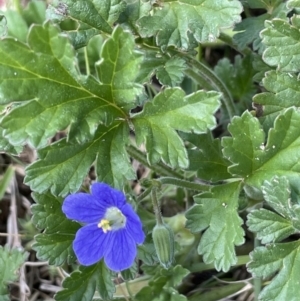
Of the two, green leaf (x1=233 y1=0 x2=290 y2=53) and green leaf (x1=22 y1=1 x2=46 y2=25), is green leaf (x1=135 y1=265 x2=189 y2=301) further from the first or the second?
green leaf (x1=22 y1=1 x2=46 y2=25)

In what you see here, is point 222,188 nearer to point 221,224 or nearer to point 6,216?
point 221,224

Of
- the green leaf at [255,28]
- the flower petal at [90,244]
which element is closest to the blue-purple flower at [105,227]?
the flower petal at [90,244]

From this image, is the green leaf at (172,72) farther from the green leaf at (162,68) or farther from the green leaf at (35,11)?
the green leaf at (35,11)

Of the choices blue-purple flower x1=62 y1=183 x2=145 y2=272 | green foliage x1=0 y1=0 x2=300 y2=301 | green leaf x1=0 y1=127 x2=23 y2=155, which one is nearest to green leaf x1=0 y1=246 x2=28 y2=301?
green foliage x1=0 y1=0 x2=300 y2=301

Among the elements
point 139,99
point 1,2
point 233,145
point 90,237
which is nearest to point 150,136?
point 139,99

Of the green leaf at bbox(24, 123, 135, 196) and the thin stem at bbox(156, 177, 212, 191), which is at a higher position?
the green leaf at bbox(24, 123, 135, 196)

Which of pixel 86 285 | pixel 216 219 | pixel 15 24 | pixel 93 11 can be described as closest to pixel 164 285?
pixel 86 285

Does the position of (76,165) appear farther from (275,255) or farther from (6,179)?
(6,179)
